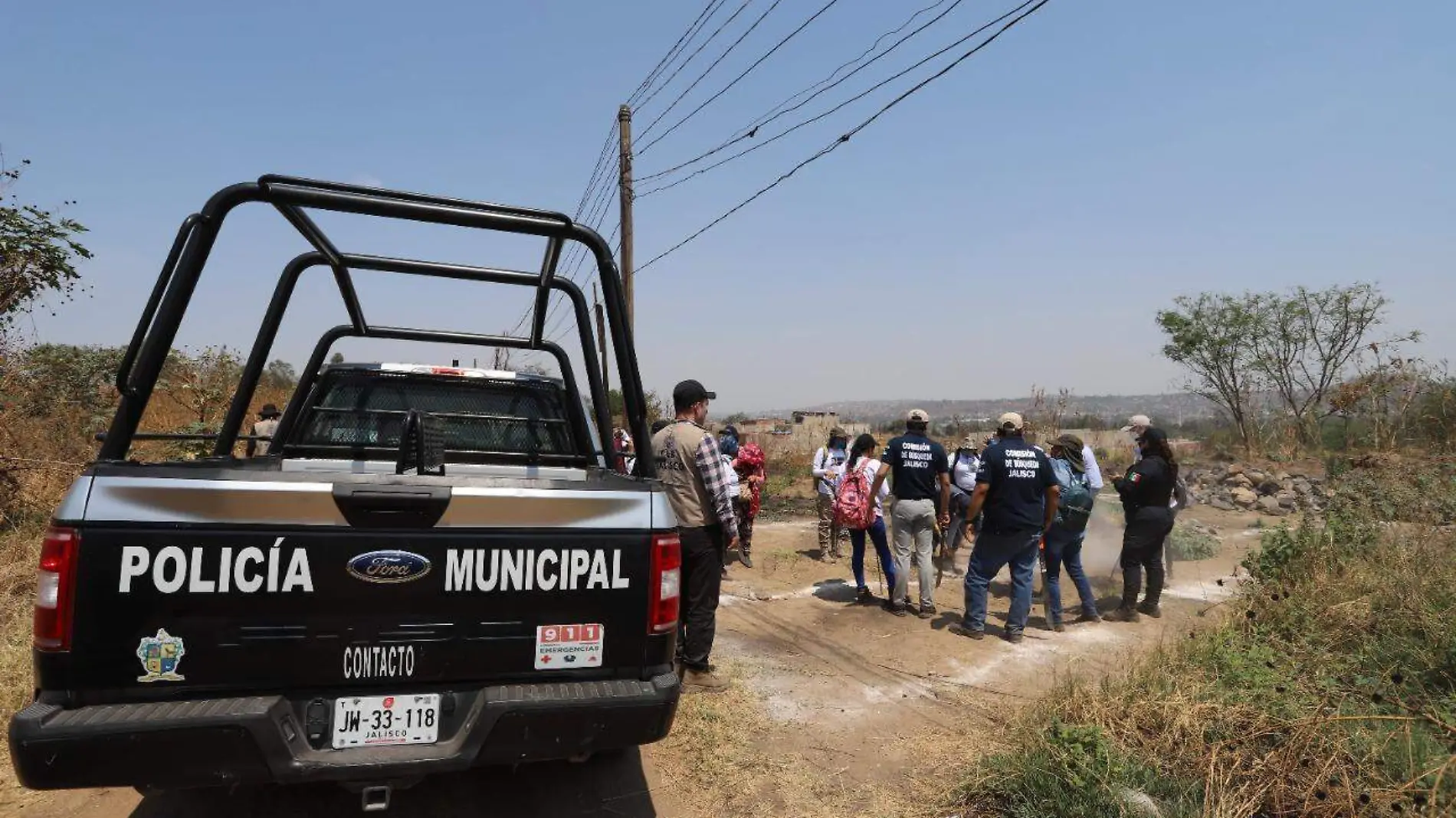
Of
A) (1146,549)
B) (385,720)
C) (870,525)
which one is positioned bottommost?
(1146,549)

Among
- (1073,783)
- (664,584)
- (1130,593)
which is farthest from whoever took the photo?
(1130,593)

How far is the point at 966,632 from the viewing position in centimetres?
589

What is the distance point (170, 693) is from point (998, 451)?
5.20 meters

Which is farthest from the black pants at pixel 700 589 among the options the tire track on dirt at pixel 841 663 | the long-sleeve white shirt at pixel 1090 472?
the long-sleeve white shirt at pixel 1090 472

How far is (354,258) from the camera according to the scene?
3762 millimetres

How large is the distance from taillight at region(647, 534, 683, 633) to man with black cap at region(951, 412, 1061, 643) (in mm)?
3748

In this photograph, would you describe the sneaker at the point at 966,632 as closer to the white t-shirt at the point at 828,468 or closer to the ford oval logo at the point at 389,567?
the white t-shirt at the point at 828,468

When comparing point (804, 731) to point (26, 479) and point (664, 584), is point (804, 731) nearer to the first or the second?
point (664, 584)

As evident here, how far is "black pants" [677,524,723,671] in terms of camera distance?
177 inches

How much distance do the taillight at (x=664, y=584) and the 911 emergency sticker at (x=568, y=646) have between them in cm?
19

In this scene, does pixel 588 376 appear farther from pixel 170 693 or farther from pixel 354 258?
pixel 170 693

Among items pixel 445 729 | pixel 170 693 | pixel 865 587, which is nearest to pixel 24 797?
pixel 170 693

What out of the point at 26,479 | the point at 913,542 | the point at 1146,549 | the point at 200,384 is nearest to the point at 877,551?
the point at 913,542

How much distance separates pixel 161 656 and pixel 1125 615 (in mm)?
6850
